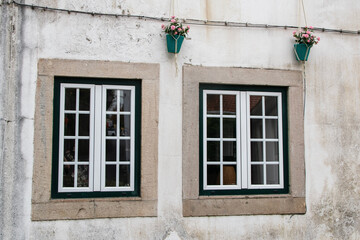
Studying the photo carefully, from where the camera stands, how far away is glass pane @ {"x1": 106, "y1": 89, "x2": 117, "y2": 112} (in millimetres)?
5242

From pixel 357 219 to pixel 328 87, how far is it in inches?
73.8

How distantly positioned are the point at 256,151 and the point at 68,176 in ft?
8.18

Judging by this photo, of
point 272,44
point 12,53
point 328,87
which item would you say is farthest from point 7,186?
point 328,87

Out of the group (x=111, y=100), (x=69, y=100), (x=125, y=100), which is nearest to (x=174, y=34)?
(x=125, y=100)

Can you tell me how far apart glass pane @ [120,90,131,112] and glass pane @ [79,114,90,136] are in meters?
0.45

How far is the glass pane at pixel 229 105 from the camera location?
5496 mm

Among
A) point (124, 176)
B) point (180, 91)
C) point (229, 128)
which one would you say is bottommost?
point (124, 176)

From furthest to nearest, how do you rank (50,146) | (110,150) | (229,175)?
(229,175), (110,150), (50,146)

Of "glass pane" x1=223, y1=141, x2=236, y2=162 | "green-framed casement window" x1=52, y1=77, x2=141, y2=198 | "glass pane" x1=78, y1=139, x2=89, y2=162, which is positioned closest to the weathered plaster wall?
"green-framed casement window" x1=52, y1=77, x2=141, y2=198

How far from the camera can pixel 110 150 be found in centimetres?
521

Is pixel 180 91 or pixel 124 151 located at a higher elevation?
pixel 180 91

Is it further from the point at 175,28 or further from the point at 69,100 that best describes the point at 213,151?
the point at 69,100

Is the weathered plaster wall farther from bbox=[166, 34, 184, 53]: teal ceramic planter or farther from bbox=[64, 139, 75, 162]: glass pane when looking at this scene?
bbox=[64, 139, 75, 162]: glass pane

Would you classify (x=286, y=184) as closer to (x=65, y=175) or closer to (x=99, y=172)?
(x=99, y=172)
